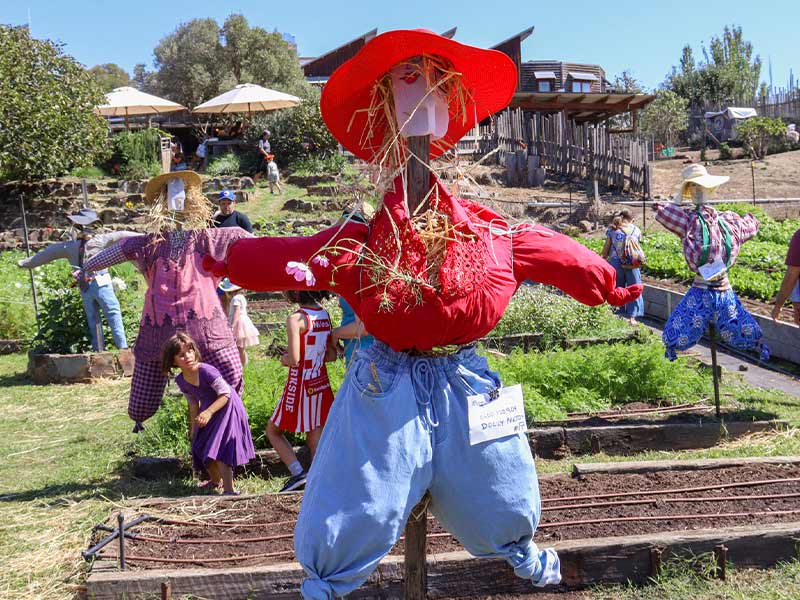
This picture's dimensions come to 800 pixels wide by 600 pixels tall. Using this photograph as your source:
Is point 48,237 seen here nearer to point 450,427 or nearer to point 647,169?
point 647,169

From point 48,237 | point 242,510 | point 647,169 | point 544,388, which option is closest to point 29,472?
point 242,510

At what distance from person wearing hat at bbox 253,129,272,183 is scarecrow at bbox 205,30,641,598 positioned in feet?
68.3

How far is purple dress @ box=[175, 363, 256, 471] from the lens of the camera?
5.47 meters

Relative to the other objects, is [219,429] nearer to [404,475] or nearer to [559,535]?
[559,535]

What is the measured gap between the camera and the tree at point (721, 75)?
1889 inches

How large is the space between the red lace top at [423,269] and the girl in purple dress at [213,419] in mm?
2456

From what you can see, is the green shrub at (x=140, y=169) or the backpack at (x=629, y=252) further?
the green shrub at (x=140, y=169)

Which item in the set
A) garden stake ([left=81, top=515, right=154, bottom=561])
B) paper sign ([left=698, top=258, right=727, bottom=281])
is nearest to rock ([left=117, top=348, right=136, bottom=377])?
garden stake ([left=81, top=515, right=154, bottom=561])

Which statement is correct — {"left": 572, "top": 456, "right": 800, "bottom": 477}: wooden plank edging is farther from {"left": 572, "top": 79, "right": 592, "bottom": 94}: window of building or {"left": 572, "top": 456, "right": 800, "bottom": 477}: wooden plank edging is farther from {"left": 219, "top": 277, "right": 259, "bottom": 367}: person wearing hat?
{"left": 572, "top": 79, "right": 592, "bottom": 94}: window of building

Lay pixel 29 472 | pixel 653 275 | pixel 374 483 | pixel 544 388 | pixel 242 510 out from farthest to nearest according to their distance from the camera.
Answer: pixel 653 275 → pixel 544 388 → pixel 29 472 → pixel 242 510 → pixel 374 483

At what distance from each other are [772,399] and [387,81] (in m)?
5.51

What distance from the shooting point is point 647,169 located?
22344 mm

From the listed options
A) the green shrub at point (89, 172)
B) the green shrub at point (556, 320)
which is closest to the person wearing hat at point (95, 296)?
the green shrub at point (556, 320)

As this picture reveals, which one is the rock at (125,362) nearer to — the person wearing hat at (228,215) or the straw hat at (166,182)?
the person wearing hat at (228,215)
